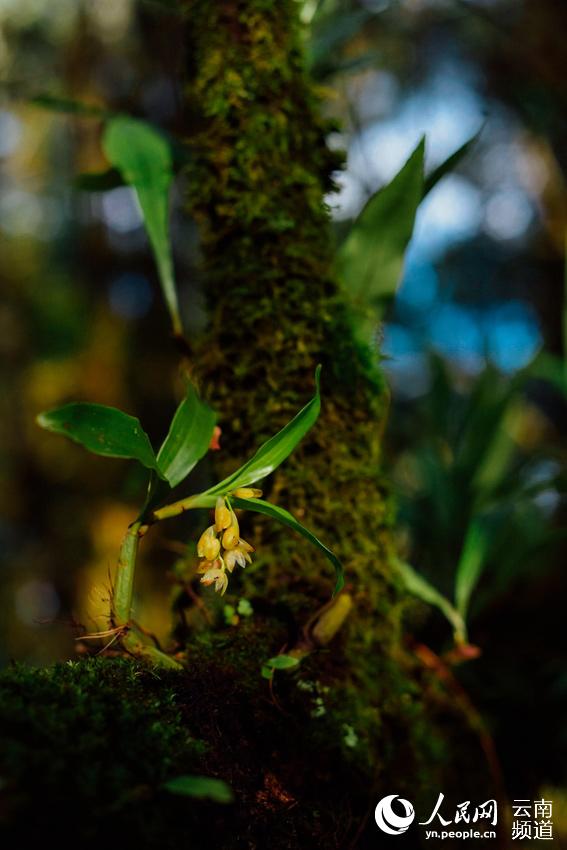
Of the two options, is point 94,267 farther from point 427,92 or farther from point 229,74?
point 229,74

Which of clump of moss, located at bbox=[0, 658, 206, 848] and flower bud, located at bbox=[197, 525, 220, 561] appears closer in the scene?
clump of moss, located at bbox=[0, 658, 206, 848]

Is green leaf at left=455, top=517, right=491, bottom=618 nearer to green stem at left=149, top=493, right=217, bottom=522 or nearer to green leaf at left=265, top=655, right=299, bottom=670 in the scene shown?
green leaf at left=265, top=655, right=299, bottom=670

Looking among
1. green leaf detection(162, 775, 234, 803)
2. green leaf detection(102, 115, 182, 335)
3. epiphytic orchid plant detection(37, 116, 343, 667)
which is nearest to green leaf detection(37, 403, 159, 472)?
epiphytic orchid plant detection(37, 116, 343, 667)

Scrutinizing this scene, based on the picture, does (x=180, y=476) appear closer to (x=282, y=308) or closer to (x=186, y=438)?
(x=186, y=438)

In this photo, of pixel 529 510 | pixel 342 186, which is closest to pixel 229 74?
pixel 342 186

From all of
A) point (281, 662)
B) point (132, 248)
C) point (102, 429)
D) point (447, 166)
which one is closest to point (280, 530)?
point (281, 662)
